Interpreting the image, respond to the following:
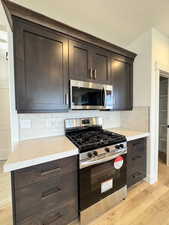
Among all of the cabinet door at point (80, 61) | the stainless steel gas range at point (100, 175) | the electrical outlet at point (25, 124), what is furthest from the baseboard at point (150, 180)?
the electrical outlet at point (25, 124)

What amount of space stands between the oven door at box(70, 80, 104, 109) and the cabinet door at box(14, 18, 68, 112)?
0.11 meters

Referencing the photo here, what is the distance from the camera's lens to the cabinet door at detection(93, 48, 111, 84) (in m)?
1.81

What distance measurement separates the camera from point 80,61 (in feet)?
5.48

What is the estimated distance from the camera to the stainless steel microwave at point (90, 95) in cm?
162

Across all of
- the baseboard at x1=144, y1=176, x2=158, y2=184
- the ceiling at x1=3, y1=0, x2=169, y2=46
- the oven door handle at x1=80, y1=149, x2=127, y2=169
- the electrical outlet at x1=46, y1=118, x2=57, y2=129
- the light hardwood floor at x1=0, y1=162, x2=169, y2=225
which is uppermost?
the ceiling at x1=3, y1=0, x2=169, y2=46

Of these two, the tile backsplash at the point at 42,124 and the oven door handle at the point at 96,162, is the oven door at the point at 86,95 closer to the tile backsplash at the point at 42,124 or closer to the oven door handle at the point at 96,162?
the tile backsplash at the point at 42,124

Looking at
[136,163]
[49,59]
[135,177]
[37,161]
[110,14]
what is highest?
[110,14]

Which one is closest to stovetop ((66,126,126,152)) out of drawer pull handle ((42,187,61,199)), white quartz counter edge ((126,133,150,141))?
white quartz counter edge ((126,133,150,141))

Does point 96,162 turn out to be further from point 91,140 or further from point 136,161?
point 136,161

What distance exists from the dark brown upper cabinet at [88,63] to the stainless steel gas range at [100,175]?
930mm

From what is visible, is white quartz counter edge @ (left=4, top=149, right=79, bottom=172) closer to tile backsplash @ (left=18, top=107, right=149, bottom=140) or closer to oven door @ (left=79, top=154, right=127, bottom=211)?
oven door @ (left=79, top=154, right=127, bottom=211)

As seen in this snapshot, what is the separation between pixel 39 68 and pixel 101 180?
1553mm

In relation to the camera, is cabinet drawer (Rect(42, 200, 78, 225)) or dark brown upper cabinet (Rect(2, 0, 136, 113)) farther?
dark brown upper cabinet (Rect(2, 0, 136, 113))

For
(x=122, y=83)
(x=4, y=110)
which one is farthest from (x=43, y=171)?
(x=4, y=110)
